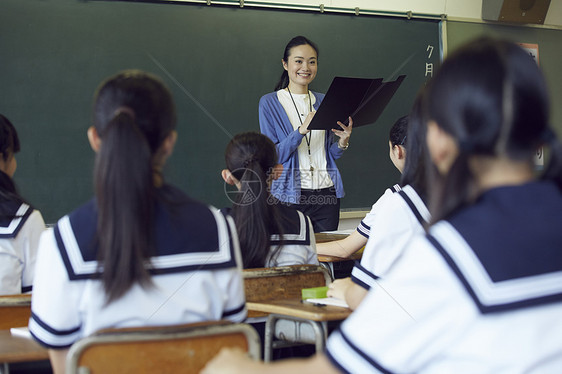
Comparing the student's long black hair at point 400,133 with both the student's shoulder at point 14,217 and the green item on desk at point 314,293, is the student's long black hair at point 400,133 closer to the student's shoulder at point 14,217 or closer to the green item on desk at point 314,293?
the green item on desk at point 314,293

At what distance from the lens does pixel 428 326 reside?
690 mm

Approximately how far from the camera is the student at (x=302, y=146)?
351 cm

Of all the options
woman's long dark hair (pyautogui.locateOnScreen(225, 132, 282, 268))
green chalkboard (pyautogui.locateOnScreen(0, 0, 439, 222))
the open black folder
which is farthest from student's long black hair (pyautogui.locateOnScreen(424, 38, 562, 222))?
green chalkboard (pyautogui.locateOnScreen(0, 0, 439, 222))

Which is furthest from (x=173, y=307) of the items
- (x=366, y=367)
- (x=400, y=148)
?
(x=400, y=148)

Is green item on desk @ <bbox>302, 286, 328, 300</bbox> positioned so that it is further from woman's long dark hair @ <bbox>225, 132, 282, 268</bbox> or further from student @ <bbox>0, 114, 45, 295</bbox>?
student @ <bbox>0, 114, 45, 295</bbox>

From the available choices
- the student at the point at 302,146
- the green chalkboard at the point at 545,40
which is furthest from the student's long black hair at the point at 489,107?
the green chalkboard at the point at 545,40

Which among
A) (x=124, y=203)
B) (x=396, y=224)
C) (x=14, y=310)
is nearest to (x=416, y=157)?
(x=396, y=224)

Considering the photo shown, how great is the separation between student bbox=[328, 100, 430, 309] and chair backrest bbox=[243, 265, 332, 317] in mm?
288

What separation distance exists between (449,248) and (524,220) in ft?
0.35

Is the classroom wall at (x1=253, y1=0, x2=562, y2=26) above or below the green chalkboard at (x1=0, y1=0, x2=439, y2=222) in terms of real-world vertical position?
above

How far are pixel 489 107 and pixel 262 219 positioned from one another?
1487 mm

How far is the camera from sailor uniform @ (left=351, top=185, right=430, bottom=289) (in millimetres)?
1529

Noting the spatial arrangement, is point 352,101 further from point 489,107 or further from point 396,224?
point 489,107

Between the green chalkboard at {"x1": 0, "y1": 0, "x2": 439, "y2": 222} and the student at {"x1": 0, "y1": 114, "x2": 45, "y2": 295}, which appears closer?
the student at {"x1": 0, "y1": 114, "x2": 45, "y2": 295}
